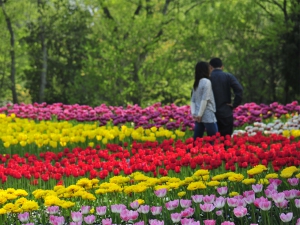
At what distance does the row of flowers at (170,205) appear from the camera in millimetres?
4305

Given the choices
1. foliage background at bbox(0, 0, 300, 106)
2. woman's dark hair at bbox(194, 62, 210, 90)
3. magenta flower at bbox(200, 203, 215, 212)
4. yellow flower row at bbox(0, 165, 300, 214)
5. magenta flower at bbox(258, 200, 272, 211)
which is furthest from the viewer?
foliage background at bbox(0, 0, 300, 106)

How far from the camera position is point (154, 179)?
5215 millimetres

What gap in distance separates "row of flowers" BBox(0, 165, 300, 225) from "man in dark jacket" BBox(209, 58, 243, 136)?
390 centimetres

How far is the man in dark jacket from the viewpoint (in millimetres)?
9484

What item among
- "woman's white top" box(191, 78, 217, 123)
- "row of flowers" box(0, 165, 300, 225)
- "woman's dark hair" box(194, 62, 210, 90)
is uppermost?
"woman's dark hair" box(194, 62, 210, 90)

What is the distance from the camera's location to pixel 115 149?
8.41 meters

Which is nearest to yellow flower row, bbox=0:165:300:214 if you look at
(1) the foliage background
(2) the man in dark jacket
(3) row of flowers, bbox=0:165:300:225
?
(3) row of flowers, bbox=0:165:300:225

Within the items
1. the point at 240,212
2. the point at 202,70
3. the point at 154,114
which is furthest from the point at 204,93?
the point at 240,212

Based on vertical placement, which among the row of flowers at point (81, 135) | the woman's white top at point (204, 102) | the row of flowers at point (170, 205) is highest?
the woman's white top at point (204, 102)

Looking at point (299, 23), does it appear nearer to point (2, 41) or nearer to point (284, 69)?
point (284, 69)

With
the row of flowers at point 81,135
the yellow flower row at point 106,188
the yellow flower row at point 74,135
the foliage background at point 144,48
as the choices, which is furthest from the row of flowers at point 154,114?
the yellow flower row at point 106,188

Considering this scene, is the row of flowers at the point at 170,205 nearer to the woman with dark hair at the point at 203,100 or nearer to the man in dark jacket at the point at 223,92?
the woman with dark hair at the point at 203,100

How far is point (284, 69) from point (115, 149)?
11769 mm

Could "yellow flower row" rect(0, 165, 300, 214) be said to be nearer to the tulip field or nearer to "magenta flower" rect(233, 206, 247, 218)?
the tulip field
